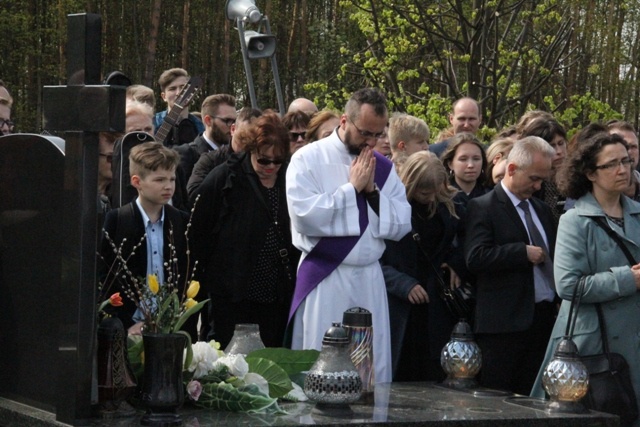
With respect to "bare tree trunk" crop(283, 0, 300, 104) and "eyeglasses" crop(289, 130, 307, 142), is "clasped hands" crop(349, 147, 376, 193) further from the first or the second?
"bare tree trunk" crop(283, 0, 300, 104)

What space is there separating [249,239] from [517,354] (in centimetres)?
167

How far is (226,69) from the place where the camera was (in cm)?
3891

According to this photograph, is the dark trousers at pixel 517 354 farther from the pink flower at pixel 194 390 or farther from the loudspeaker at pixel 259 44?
the loudspeaker at pixel 259 44

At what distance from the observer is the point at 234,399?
12.5 ft

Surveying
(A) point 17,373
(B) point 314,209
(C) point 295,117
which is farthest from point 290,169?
(A) point 17,373

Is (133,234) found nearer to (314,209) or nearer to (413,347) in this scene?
(314,209)

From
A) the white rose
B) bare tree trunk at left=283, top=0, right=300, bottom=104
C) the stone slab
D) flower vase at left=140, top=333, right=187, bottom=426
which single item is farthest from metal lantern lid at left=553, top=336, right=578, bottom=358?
bare tree trunk at left=283, top=0, right=300, bottom=104

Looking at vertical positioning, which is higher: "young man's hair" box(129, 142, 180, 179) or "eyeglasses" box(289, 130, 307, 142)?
"eyeglasses" box(289, 130, 307, 142)

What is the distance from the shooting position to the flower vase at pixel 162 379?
3.53 metres

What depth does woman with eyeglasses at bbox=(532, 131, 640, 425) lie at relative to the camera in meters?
6.14

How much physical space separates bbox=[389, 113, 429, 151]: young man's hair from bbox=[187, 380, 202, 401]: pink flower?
190 inches

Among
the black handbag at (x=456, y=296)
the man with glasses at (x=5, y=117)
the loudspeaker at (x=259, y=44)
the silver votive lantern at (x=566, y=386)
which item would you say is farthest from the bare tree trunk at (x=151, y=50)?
the silver votive lantern at (x=566, y=386)

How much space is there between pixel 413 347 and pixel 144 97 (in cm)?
288

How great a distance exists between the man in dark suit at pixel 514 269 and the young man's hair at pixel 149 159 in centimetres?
180
